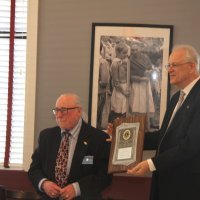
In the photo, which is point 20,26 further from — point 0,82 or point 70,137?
point 70,137

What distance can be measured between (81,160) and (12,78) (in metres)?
1.16

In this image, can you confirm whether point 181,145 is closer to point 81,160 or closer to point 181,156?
point 181,156

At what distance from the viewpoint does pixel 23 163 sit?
3.44 meters

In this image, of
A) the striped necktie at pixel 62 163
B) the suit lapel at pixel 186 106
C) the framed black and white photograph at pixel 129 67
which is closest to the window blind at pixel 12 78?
the framed black and white photograph at pixel 129 67

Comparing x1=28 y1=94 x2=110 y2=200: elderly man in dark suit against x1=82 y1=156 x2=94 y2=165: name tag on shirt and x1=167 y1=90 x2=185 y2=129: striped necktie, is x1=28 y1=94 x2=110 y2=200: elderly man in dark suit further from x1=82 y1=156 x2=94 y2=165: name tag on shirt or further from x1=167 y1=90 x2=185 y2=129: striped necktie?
x1=167 y1=90 x2=185 y2=129: striped necktie

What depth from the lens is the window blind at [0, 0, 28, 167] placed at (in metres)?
3.49

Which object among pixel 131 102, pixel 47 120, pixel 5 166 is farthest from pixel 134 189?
pixel 5 166

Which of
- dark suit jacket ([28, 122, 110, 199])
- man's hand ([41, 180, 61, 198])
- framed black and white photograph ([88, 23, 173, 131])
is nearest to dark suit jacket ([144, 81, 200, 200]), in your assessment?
dark suit jacket ([28, 122, 110, 199])

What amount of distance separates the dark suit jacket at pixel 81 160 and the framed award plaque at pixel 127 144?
0.25 metres

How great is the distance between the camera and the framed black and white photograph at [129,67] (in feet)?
11.0

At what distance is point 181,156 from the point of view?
7.40ft

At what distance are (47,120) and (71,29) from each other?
84 centimetres

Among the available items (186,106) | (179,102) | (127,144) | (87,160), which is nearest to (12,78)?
(87,160)

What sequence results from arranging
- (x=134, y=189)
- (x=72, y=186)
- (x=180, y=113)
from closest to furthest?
(x=180, y=113)
(x=72, y=186)
(x=134, y=189)
